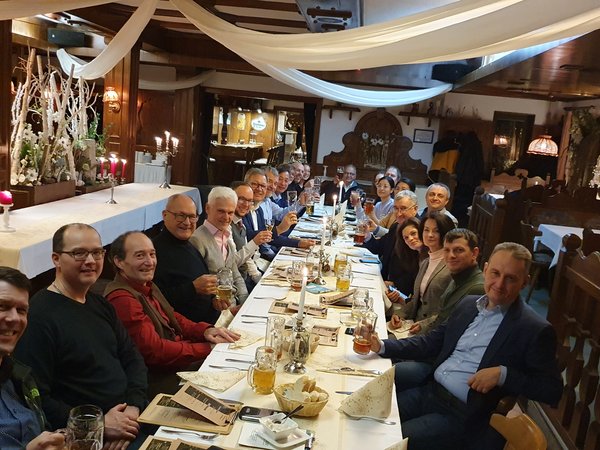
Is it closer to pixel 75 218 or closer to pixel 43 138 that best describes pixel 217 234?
pixel 75 218

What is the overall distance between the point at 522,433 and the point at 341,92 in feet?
19.3

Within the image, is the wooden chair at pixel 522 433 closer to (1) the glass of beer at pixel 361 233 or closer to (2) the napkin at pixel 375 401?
(2) the napkin at pixel 375 401

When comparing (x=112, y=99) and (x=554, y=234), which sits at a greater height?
(x=112, y=99)

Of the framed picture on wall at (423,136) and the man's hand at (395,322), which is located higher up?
the framed picture on wall at (423,136)

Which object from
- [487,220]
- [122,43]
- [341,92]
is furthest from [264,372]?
[341,92]

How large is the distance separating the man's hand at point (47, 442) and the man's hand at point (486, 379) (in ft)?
5.20

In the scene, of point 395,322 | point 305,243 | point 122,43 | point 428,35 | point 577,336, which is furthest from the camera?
point 122,43

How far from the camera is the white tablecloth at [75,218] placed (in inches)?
155

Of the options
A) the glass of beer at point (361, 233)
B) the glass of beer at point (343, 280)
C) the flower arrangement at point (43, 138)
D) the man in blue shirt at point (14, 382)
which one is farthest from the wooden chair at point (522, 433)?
the flower arrangement at point (43, 138)

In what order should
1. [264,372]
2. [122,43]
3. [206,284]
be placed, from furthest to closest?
[122,43]
[206,284]
[264,372]

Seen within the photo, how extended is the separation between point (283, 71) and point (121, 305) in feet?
13.0

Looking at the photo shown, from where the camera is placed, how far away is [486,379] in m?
2.29

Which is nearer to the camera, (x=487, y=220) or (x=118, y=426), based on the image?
(x=118, y=426)

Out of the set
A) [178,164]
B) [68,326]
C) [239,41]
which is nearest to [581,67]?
[239,41]
